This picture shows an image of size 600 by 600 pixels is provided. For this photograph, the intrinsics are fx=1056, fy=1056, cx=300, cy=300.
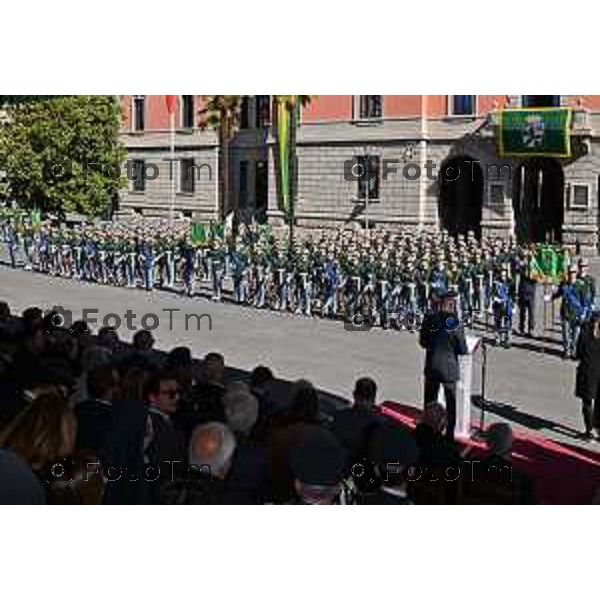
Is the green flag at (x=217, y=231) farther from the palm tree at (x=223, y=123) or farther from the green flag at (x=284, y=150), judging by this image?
the green flag at (x=284, y=150)

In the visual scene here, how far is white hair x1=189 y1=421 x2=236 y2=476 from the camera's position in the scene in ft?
15.5

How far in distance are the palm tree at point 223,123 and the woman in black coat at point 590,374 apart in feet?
13.2

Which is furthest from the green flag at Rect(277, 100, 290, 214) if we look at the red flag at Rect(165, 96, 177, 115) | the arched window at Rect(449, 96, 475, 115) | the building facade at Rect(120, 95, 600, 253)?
the arched window at Rect(449, 96, 475, 115)

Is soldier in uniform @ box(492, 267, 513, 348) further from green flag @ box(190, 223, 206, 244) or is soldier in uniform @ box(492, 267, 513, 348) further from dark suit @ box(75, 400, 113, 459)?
dark suit @ box(75, 400, 113, 459)

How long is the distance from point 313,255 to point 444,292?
9.81 ft

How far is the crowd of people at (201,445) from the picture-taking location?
4.34m

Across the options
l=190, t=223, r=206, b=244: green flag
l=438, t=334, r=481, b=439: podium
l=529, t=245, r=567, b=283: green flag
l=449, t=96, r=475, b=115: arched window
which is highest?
l=449, t=96, r=475, b=115: arched window

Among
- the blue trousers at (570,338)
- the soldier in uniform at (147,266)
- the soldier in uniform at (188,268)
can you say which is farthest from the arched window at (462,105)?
the soldier in uniform at (147,266)

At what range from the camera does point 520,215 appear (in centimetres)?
1653

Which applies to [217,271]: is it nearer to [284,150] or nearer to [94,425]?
[284,150]

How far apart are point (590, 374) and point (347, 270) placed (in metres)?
7.59

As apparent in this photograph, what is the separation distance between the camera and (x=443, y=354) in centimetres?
999

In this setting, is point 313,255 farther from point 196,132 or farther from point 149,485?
point 149,485

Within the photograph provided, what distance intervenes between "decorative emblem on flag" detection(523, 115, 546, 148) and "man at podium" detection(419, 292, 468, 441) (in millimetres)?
7397
